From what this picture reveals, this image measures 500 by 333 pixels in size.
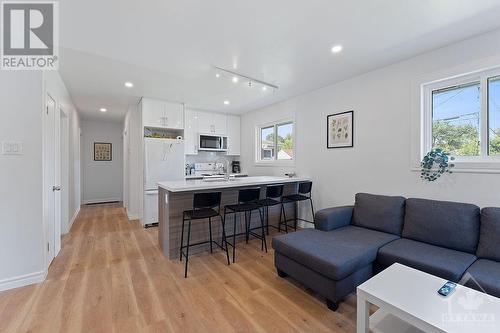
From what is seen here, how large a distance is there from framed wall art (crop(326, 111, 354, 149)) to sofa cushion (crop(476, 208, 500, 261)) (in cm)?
167

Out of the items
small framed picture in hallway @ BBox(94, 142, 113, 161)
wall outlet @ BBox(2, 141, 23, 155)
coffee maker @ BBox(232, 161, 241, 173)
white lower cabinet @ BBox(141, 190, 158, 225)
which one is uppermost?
small framed picture in hallway @ BBox(94, 142, 113, 161)

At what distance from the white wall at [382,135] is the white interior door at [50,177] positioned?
12.3 feet

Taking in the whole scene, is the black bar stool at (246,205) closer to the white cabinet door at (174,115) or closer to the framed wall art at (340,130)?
the framed wall art at (340,130)

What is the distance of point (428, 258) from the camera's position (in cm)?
193

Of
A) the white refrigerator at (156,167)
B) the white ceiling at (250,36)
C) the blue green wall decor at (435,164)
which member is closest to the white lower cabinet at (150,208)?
the white refrigerator at (156,167)

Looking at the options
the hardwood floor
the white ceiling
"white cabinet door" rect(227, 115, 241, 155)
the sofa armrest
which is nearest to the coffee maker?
"white cabinet door" rect(227, 115, 241, 155)

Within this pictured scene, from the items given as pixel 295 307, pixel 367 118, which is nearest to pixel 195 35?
pixel 367 118

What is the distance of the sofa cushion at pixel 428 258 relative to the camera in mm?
1772

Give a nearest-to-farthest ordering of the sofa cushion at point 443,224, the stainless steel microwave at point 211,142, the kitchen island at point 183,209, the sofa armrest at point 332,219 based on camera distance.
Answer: the sofa cushion at point 443,224 < the sofa armrest at point 332,219 < the kitchen island at point 183,209 < the stainless steel microwave at point 211,142

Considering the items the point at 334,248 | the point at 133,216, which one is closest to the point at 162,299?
the point at 334,248

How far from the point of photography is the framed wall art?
339 centimetres

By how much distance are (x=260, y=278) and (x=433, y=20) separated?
307cm

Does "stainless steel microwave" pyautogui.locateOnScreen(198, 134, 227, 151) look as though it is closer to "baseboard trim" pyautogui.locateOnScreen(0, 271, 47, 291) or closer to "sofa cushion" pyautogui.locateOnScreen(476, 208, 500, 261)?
"baseboard trim" pyautogui.locateOnScreen(0, 271, 47, 291)

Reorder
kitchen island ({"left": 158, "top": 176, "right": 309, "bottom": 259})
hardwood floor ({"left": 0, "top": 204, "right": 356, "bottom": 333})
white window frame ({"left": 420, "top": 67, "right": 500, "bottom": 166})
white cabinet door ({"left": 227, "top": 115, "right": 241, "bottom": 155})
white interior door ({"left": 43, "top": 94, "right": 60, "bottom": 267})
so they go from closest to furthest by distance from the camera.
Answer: hardwood floor ({"left": 0, "top": 204, "right": 356, "bottom": 333}) → white window frame ({"left": 420, "top": 67, "right": 500, "bottom": 166}) → white interior door ({"left": 43, "top": 94, "right": 60, "bottom": 267}) → kitchen island ({"left": 158, "top": 176, "right": 309, "bottom": 259}) → white cabinet door ({"left": 227, "top": 115, "right": 241, "bottom": 155})
